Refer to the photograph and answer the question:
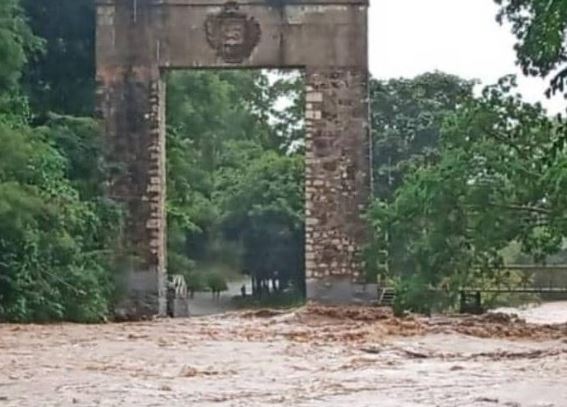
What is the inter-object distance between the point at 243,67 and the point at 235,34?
25.5 inches

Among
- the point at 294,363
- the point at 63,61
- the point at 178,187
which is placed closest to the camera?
the point at 294,363

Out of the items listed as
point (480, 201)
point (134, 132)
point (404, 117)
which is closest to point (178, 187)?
point (134, 132)

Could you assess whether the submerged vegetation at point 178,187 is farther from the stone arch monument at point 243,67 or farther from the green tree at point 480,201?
the stone arch monument at point 243,67

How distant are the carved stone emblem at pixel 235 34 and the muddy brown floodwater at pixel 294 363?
5.66 m

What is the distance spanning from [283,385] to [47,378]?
221 cm

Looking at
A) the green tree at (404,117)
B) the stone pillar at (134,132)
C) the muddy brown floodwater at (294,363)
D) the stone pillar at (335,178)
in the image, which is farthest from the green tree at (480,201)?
the green tree at (404,117)

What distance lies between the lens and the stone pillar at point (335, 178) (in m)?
24.6

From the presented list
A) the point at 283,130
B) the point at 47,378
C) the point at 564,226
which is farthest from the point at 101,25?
the point at 283,130

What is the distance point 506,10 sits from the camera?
19.7 meters

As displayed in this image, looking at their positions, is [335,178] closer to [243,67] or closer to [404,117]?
[243,67]

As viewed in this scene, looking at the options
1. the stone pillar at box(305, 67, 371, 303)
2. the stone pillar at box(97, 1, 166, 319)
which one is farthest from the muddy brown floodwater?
the stone pillar at box(97, 1, 166, 319)

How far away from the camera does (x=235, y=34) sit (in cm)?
2470

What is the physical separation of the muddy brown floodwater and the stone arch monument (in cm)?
319

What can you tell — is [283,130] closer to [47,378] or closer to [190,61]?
Answer: [190,61]
